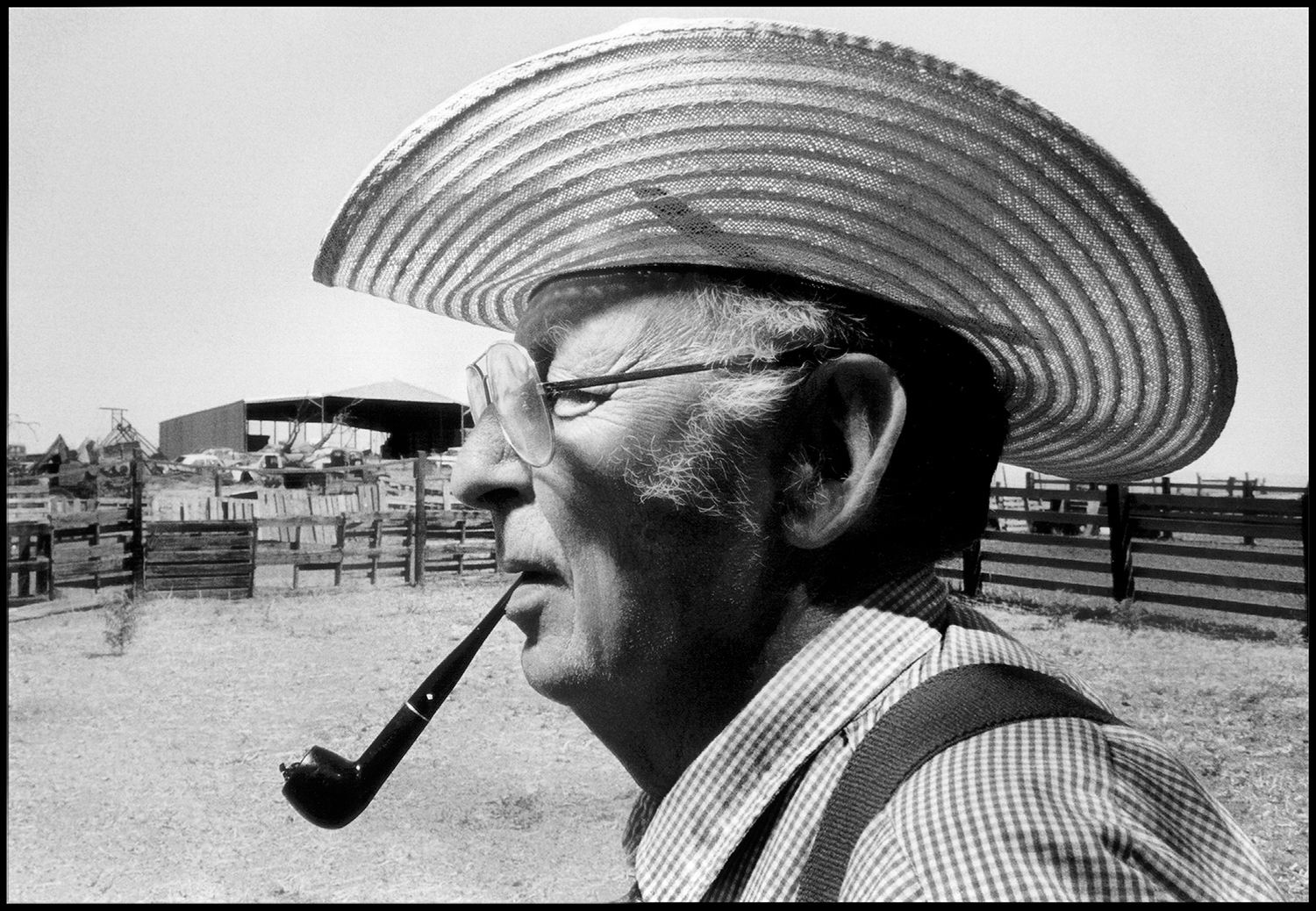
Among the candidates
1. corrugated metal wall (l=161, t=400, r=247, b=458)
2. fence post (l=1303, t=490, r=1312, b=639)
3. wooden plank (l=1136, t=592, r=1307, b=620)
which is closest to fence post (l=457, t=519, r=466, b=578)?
wooden plank (l=1136, t=592, r=1307, b=620)

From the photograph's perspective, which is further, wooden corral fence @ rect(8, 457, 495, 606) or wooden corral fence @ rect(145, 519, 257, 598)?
wooden corral fence @ rect(145, 519, 257, 598)

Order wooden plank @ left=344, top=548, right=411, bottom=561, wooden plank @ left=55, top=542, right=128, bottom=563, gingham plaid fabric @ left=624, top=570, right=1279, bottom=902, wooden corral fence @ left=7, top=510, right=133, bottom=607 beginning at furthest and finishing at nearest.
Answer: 1. wooden plank @ left=344, top=548, right=411, bottom=561
2. wooden plank @ left=55, top=542, right=128, bottom=563
3. wooden corral fence @ left=7, top=510, right=133, bottom=607
4. gingham plaid fabric @ left=624, top=570, right=1279, bottom=902

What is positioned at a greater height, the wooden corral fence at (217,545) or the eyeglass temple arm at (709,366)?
the eyeglass temple arm at (709,366)

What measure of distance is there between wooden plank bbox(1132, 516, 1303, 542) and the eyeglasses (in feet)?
26.5

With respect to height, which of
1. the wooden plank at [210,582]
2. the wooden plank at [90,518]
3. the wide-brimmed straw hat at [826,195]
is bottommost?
the wooden plank at [210,582]

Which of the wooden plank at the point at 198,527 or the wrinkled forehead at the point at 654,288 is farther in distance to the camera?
the wooden plank at the point at 198,527

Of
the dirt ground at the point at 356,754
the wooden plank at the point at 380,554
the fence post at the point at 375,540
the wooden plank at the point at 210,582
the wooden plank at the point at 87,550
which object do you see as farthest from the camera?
the fence post at the point at 375,540

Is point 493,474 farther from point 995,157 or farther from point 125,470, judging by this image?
point 125,470

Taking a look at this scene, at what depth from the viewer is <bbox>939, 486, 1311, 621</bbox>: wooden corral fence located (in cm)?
720

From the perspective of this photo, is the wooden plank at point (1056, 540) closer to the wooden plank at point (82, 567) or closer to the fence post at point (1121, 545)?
the fence post at point (1121, 545)

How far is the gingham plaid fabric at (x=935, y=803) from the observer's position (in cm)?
57

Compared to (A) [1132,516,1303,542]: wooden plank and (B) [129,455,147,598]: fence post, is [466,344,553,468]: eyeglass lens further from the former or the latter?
(B) [129,455,147,598]: fence post

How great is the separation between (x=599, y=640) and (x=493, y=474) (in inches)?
9.5

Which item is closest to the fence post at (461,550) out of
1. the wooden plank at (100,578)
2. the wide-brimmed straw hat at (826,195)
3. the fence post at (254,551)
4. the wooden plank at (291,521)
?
the wooden plank at (291,521)
